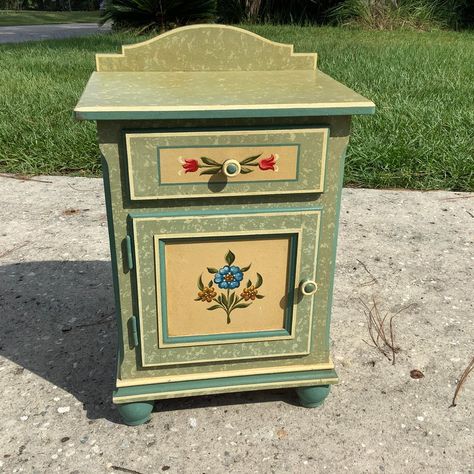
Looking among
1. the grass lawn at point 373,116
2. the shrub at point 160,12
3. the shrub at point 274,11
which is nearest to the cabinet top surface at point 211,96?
the grass lawn at point 373,116

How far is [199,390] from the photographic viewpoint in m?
1.80

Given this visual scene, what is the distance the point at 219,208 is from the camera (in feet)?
5.31

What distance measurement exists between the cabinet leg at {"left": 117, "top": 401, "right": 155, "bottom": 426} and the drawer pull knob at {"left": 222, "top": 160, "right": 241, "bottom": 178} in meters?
0.78

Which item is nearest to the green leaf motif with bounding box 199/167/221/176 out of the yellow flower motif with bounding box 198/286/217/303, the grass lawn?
the yellow flower motif with bounding box 198/286/217/303

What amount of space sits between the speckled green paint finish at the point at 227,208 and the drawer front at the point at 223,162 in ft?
0.08

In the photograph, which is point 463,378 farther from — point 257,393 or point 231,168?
point 231,168

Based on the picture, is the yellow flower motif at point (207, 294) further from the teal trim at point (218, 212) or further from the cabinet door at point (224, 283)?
the teal trim at point (218, 212)

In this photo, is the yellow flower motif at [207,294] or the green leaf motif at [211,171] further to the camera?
the yellow flower motif at [207,294]

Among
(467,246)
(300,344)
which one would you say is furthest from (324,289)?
(467,246)

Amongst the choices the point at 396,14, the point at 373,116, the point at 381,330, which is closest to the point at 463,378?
the point at 381,330

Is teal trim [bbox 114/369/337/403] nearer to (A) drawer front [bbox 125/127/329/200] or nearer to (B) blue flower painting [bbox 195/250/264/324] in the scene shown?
(B) blue flower painting [bbox 195/250/264/324]

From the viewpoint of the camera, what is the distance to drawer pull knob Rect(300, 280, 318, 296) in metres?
1.74

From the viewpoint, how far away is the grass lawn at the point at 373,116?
152 inches

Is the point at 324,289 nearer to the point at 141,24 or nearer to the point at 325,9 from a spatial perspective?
the point at 141,24
